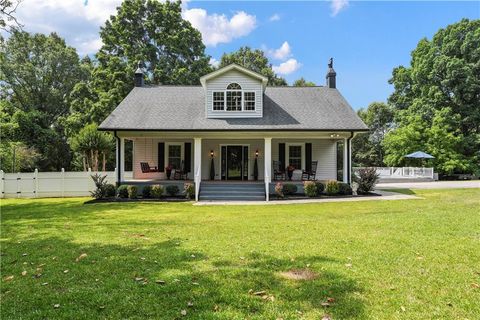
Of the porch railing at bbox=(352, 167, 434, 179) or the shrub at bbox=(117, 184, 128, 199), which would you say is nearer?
the shrub at bbox=(117, 184, 128, 199)

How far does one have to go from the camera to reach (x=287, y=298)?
3.56m

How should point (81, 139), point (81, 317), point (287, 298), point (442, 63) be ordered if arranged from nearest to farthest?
point (81, 317) → point (287, 298) → point (81, 139) → point (442, 63)

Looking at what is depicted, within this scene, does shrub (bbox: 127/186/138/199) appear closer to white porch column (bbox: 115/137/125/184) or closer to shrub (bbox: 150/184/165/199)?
shrub (bbox: 150/184/165/199)

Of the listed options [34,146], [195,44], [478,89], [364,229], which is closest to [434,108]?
[478,89]

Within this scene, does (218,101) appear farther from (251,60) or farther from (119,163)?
(251,60)

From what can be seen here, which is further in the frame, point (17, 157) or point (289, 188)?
point (17, 157)

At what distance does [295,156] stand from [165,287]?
15.2 metres

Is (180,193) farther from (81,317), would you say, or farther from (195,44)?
(195,44)

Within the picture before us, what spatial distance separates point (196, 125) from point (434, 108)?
27.0 metres

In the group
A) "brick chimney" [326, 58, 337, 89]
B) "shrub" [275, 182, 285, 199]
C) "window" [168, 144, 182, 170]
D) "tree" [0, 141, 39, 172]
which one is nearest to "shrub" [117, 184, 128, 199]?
"window" [168, 144, 182, 170]

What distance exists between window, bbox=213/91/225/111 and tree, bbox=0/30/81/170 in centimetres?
2147

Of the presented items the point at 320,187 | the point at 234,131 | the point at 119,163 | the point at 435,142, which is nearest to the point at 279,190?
the point at 320,187

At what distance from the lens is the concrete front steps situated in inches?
585

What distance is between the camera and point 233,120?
16.5 meters
